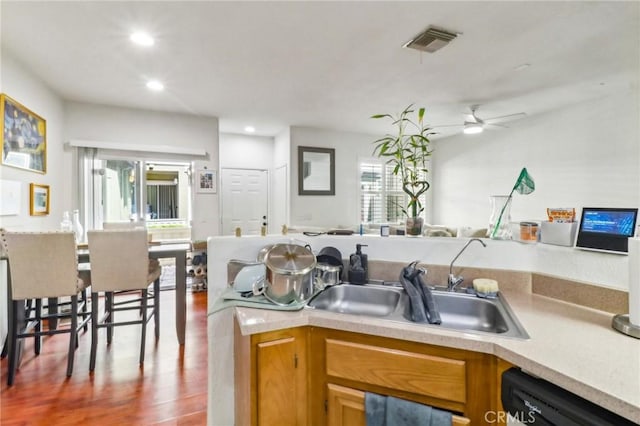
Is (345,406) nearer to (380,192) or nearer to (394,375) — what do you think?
(394,375)

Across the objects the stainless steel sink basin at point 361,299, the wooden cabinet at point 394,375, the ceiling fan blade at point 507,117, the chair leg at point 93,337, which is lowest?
the chair leg at point 93,337

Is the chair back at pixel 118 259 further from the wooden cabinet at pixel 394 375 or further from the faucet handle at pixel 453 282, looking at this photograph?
the faucet handle at pixel 453 282

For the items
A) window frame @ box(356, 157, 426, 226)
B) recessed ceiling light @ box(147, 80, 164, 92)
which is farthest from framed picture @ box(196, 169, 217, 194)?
window frame @ box(356, 157, 426, 226)

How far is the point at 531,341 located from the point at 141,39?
3155mm

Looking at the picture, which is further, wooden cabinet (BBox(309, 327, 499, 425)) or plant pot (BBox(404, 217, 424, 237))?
plant pot (BBox(404, 217, 424, 237))

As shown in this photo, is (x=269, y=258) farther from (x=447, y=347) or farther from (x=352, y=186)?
(x=352, y=186)

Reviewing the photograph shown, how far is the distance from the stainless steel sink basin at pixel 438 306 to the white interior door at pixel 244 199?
4.46m

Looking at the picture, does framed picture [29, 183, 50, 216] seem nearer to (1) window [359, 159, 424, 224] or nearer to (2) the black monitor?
(2) the black monitor

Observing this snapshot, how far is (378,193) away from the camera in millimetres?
6074

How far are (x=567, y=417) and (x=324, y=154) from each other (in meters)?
5.05

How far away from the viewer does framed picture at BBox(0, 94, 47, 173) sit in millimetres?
2553

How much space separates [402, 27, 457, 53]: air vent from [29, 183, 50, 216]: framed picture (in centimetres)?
381

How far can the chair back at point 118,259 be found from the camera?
2328 millimetres

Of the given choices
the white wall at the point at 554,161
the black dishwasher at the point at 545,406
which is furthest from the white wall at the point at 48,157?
the white wall at the point at 554,161
